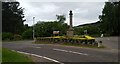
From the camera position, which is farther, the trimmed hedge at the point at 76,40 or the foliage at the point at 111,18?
the foliage at the point at 111,18

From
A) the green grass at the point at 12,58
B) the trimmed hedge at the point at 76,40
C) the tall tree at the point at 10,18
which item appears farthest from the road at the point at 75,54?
the tall tree at the point at 10,18

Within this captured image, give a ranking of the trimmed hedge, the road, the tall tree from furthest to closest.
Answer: the tall tree
the trimmed hedge
the road

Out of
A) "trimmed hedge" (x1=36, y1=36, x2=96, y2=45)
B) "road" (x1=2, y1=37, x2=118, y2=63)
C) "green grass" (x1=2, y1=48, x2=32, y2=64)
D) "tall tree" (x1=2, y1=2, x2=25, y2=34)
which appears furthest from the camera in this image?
"tall tree" (x1=2, y1=2, x2=25, y2=34)

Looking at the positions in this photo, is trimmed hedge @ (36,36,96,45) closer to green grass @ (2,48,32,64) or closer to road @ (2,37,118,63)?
road @ (2,37,118,63)

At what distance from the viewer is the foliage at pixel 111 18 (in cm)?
9962

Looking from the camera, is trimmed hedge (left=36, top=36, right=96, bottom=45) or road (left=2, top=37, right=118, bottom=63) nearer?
road (left=2, top=37, right=118, bottom=63)

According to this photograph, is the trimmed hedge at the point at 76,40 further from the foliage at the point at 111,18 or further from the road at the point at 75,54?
the foliage at the point at 111,18

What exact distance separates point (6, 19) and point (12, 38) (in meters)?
13.8

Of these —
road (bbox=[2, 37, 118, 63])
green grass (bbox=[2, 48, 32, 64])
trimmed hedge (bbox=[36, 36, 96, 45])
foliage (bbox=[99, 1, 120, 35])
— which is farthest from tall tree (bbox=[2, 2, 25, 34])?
green grass (bbox=[2, 48, 32, 64])

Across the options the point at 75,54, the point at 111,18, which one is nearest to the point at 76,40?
the point at 75,54

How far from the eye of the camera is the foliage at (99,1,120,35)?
99625 millimetres

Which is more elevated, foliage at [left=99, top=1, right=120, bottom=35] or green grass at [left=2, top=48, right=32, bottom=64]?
foliage at [left=99, top=1, right=120, bottom=35]

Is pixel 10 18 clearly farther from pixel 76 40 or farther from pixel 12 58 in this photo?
pixel 12 58

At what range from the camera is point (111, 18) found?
340 ft
